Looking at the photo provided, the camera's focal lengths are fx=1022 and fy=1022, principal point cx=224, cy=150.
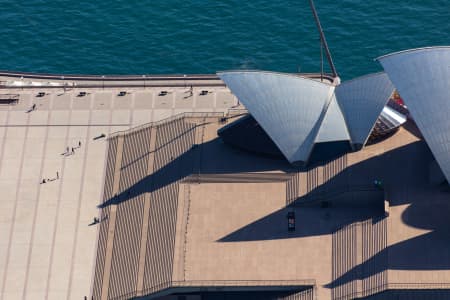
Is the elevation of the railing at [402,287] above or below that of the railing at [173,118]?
below

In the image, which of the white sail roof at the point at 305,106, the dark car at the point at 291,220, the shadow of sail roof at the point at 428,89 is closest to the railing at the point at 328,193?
the dark car at the point at 291,220

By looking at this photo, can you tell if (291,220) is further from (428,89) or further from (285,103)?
(428,89)

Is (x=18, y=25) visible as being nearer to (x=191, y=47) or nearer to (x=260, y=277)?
(x=191, y=47)

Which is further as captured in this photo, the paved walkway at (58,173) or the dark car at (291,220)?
the paved walkway at (58,173)

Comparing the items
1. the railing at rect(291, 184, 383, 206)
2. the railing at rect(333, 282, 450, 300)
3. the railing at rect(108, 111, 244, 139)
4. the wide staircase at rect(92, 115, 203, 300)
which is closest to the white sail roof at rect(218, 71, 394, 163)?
the railing at rect(291, 184, 383, 206)

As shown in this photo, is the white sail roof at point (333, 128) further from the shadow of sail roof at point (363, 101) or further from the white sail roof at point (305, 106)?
the shadow of sail roof at point (363, 101)

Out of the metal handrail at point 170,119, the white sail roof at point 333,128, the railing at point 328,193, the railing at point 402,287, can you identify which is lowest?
the railing at point 402,287
